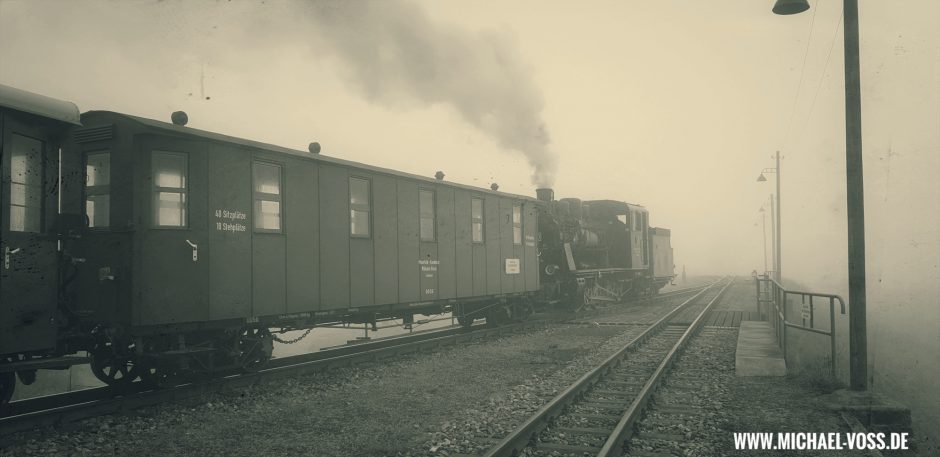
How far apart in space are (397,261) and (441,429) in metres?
5.30

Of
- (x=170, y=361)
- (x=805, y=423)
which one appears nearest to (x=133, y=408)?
(x=170, y=361)

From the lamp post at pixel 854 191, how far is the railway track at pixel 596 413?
2.47 meters

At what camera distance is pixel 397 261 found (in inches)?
440

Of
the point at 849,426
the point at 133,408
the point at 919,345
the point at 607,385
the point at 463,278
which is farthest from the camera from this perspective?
the point at 919,345

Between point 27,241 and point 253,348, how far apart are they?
10.5 feet

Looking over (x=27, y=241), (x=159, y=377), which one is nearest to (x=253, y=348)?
(x=159, y=377)

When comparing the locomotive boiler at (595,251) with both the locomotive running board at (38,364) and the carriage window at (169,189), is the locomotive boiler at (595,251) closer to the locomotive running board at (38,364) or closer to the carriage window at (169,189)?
the carriage window at (169,189)

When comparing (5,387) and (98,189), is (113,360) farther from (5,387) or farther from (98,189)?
(98,189)

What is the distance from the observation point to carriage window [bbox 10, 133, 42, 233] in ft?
20.4

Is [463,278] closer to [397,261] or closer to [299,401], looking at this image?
[397,261]

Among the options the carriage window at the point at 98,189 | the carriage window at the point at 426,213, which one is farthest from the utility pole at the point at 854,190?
the carriage window at the point at 98,189

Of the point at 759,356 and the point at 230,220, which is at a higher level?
the point at 230,220

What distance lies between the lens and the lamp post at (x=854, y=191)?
284 inches

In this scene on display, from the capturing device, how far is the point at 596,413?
22.5 ft
